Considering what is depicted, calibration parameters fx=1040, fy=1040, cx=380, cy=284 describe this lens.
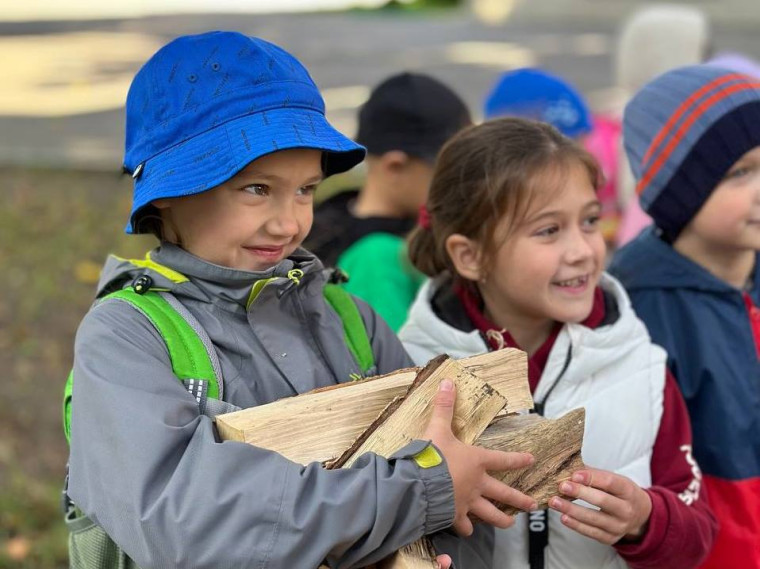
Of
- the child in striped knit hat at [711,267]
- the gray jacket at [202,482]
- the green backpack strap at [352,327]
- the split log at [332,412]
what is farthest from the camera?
the child in striped knit hat at [711,267]

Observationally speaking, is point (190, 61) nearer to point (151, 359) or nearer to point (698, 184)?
point (151, 359)

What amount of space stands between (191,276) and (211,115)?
1.04ft

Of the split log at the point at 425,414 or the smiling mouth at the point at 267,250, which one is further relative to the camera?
the smiling mouth at the point at 267,250

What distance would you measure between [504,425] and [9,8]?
21404 millimetres

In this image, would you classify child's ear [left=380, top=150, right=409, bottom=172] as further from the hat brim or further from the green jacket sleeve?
the hat brim

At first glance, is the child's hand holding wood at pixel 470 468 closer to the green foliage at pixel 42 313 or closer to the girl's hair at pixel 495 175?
the girl's hair at pixel 495 175

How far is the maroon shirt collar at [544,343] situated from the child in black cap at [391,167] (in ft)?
2.78

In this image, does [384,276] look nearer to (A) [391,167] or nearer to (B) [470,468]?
(A) [391,167]

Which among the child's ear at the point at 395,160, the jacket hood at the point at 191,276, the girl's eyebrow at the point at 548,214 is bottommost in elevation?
the child's ear at the point at 395,160

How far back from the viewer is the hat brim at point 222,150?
192cm

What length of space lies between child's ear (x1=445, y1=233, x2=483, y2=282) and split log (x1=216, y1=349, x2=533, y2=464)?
1.93 feet

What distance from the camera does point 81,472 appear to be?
1819 mm

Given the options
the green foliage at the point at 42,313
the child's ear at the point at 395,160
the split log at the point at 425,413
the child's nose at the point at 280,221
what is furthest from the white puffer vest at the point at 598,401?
the green foliage at the point at 42,313

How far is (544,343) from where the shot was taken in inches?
102
